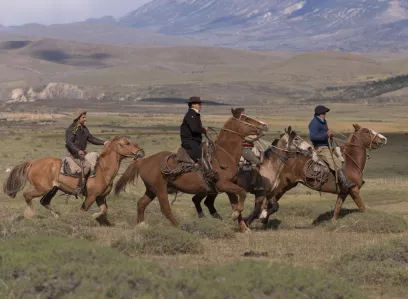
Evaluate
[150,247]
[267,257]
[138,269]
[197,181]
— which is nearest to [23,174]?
[197,181]

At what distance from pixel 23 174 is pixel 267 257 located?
284 inches

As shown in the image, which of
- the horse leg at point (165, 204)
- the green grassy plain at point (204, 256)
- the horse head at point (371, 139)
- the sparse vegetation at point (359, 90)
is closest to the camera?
the green grassy plain at point (204, 256)

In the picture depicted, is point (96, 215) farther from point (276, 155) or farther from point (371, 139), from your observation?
point (371, 139)

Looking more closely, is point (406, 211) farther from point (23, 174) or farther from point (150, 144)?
point (150, 144)

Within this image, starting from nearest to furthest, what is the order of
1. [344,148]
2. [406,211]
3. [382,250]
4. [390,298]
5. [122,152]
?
[390,298] → [382,250] → [122,152] → [344,148] → [406,211]

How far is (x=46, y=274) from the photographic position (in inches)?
338

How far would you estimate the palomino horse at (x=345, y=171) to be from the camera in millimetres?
18578

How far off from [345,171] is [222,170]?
357 cm

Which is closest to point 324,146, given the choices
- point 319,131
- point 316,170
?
point 319,131

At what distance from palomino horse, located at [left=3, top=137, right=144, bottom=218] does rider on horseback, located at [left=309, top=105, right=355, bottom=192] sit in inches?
159

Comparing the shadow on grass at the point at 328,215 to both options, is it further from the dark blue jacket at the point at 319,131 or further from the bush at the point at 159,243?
the bush at the point at 159,243

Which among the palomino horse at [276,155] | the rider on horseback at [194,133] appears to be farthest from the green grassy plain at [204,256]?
the rider on horseback at [194,133]

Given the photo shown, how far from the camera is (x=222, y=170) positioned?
16.4 meters

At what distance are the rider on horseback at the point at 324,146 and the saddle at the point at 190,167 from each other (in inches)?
125
